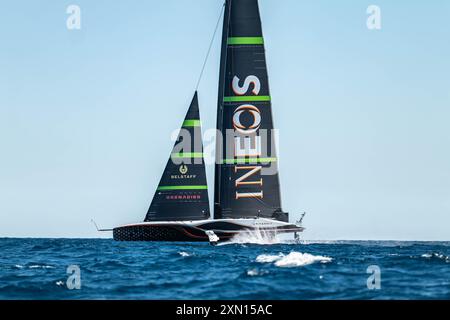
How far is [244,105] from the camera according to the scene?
5241cm

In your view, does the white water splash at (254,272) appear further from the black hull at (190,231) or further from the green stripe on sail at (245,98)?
the green stripe on sail at (245,98)

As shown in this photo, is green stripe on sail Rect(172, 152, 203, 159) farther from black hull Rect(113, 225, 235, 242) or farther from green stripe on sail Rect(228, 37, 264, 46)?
green stripe on sail Rect(228, 37, 264, 46)

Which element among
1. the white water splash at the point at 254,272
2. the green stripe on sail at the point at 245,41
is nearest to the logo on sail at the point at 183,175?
the green stripe on sail at the point at 245,41

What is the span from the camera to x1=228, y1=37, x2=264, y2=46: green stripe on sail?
5241cm

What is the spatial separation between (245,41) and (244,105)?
14.6 ft

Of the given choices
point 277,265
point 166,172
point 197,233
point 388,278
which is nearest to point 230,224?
point 197,233

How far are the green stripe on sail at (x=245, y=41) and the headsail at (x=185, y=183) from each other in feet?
20.7

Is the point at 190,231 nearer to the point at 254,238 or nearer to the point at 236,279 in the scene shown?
the point at 254,238

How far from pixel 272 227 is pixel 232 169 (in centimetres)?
488

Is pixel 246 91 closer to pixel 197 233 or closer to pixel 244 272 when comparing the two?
pixel 197 233

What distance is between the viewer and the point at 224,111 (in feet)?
172

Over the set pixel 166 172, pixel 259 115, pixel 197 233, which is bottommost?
pixel 197 233

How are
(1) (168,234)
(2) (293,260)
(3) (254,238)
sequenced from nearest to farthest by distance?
(2) (293,260), (3) (254,238), (1) (168,234)

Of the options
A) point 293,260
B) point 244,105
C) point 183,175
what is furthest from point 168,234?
point 293,260
